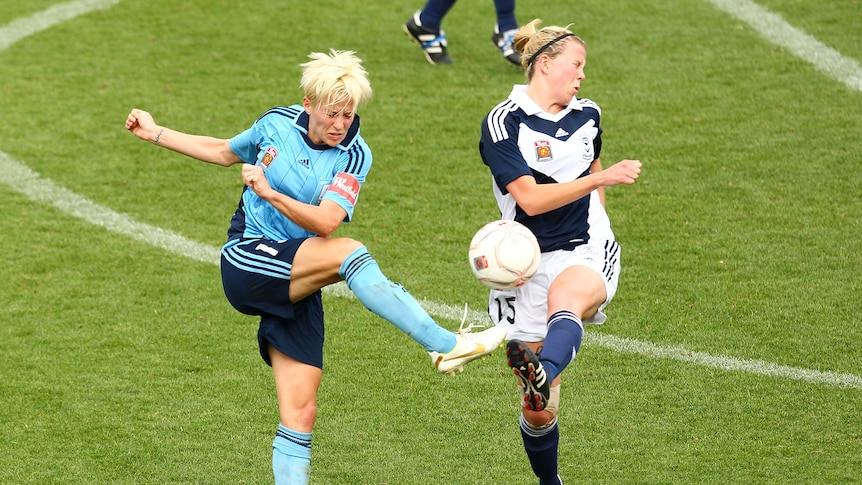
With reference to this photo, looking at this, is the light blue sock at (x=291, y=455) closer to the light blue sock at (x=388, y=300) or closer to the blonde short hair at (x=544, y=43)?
the light blue sock at (x=388, y=300)

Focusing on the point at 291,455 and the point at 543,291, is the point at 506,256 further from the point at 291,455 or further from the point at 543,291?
the point at 291,455

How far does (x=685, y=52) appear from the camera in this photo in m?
10.9

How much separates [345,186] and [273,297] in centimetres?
58

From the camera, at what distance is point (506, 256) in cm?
514

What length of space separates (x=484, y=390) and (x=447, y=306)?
103 cm

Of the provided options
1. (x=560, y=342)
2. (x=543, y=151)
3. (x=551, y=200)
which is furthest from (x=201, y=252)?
(x=560, y=342)

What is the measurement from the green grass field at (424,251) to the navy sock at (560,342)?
43.4 inches

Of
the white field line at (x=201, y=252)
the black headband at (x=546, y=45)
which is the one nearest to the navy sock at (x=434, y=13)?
the white field line at (x=201, y=252)

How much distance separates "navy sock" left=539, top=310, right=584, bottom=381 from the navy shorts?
1.07m

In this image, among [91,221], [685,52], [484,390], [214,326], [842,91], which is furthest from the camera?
[685,52]

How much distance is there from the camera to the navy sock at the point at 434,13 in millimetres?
10875

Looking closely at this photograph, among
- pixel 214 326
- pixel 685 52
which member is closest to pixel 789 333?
pixel 214 326

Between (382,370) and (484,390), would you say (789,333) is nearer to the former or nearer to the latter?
(484,390)

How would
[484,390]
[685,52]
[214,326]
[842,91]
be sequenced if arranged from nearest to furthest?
[484,390]
[214,326]
[842,91]
[685,52]
